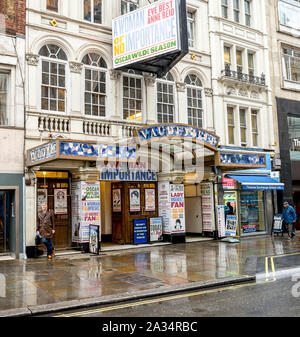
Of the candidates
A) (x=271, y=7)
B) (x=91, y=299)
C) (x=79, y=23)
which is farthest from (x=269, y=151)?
(x=91, y=299)

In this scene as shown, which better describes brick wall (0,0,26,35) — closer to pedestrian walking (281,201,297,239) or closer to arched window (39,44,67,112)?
arched window (39,44,67,112)

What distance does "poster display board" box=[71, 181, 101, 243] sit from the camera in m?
13.9

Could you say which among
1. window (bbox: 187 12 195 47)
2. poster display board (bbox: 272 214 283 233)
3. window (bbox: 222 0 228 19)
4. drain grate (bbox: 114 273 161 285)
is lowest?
drain grate (bbox: 114 273 161 285)

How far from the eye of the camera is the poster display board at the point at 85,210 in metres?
13.9

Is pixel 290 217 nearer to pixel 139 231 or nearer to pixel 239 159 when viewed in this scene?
pixel 239 159

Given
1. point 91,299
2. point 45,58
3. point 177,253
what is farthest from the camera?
point 45,58

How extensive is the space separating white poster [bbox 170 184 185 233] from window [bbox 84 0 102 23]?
7.88 m

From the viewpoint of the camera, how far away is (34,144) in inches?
546

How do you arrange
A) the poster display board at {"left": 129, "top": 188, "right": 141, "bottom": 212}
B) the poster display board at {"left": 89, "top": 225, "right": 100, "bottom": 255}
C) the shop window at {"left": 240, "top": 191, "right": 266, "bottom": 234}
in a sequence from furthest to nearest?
the shop window at {"left": 240, "top": 191, "right": 266, "bottom": 234} → the poster display board at {"left": 129, "top": 188, "right": 141, "bottom": 212} → the poster display board at {"left": 89, "top": 225, "right": 100, "bottom": 255}

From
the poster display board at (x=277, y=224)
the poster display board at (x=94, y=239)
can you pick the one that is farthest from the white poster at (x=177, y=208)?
the poster display board at (x=277, y=224)

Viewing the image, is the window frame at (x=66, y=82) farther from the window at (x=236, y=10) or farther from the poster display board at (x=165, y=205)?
the window at (x=236, y=10)

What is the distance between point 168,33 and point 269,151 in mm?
9943

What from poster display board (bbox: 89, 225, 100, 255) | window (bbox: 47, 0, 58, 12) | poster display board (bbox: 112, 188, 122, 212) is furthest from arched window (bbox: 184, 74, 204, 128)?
poster display board (bbox: 89, 225, 100, 255)

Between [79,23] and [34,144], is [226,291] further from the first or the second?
[79,23]
